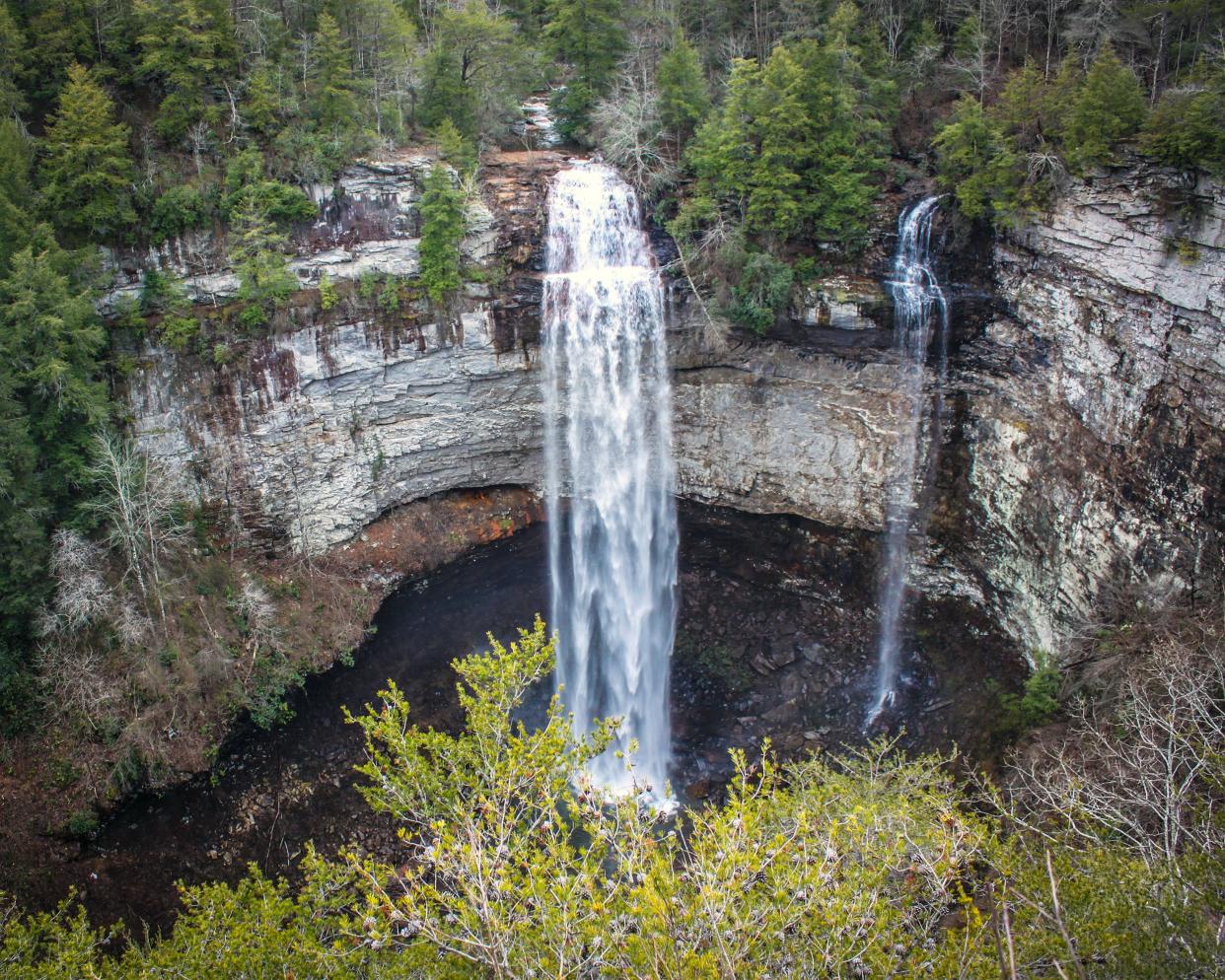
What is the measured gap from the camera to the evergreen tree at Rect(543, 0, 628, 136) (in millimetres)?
25000

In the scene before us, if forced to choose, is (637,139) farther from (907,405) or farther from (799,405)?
(907,405)

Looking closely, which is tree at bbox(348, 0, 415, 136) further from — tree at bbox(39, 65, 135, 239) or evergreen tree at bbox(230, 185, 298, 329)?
tree at bbox(39, 65, 135, 239)

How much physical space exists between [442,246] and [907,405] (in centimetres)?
1274

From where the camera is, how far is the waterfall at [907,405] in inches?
801

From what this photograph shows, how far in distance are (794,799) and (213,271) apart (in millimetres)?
18372

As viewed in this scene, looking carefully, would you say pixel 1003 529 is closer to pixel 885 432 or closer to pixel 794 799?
pixel 885 432

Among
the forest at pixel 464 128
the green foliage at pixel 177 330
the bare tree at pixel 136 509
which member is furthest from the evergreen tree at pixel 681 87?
the bare tree at pixel 136 509

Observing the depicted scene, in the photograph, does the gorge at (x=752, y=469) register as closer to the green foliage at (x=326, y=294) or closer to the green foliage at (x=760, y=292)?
the green foliage at (x=326, y=294)

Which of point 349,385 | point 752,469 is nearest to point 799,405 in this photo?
point 752,469

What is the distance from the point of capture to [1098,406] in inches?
676

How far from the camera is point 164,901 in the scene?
56.7ft

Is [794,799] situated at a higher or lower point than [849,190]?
lower

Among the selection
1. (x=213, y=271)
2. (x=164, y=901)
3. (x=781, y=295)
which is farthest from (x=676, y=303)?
(x=164, y=901)

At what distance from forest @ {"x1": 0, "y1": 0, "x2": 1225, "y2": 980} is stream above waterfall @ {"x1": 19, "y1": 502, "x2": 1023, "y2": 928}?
83 centimetres
